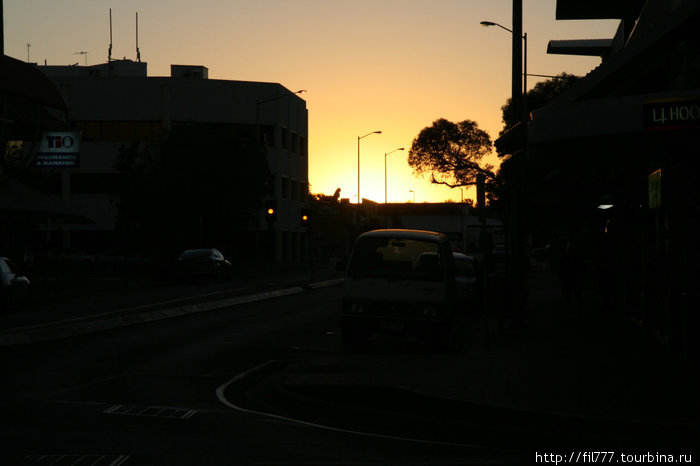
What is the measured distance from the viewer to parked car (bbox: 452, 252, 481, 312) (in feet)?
90.1

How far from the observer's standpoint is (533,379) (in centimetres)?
1263

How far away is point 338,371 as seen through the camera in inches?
541

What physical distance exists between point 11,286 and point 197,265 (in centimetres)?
1802

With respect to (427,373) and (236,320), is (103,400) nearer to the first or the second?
(427,373)

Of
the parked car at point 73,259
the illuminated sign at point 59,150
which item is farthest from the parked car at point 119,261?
the illuminated sign at point 59,150

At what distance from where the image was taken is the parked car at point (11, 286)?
87.8 feet

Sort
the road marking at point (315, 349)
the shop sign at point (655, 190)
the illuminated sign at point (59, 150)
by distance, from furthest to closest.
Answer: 1. the illuminated sign at point (59, 150)
2. the road marking at point (315, 349)
3. the shop sign at point (655, 190)

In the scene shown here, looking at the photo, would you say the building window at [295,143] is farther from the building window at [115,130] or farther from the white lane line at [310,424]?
the white lane line at [310,424]

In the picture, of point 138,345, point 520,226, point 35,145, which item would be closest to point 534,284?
point 35,145

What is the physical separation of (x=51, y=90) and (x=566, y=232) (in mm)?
41560

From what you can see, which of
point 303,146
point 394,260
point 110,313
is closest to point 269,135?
point 303,146

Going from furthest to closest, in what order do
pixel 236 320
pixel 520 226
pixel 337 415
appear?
pixel 236 320 < pixel 520 226 < pixel 337 415

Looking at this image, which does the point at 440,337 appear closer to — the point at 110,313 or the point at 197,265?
the point at 110,313

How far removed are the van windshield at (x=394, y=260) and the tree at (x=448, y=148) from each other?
77.9 metres
